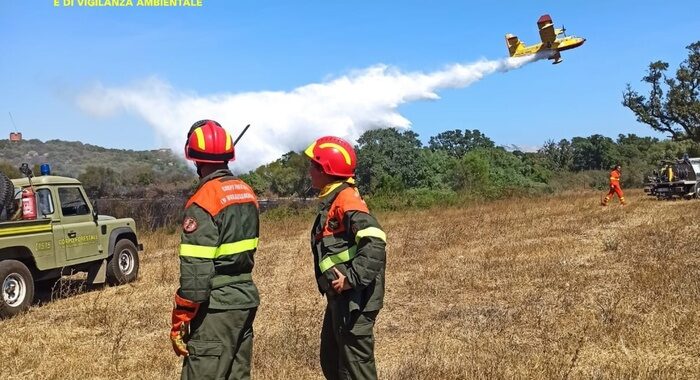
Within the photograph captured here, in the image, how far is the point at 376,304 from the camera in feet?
12.2

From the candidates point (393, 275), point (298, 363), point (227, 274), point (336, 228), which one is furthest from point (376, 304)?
point (393, 275)

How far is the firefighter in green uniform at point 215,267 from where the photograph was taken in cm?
325

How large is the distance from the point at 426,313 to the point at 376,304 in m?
3.81

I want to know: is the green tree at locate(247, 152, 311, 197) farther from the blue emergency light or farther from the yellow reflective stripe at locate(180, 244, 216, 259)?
the yellow reflective stripe at locate(180, 244, 216, 259)

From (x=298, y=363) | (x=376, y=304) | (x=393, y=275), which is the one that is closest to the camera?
(x=376, y=304)

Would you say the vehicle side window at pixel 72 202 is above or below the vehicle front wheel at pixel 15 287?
above

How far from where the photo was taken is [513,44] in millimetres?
18094

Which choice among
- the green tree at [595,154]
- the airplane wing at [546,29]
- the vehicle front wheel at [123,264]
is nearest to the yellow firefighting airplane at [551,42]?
the airplane wing at [546,29]

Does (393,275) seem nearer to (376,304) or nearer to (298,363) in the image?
(298,363)

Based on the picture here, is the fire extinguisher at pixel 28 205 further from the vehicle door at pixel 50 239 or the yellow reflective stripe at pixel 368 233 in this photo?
the yellow reflective stripe at pixel 368 233

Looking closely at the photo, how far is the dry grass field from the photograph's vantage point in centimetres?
508

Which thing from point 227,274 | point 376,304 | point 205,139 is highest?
point 205,139

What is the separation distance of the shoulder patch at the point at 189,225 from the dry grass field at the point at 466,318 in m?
2.10

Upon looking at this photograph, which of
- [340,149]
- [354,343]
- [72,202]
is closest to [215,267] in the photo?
[354,343]
